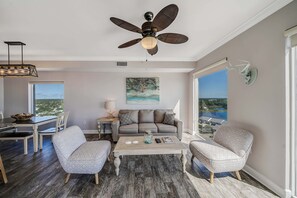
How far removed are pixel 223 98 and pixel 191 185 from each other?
2.22m

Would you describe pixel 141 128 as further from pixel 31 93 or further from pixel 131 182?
pixel 31 93

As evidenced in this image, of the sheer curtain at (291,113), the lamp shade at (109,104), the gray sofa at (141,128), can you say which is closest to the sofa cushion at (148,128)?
the gray sofa at (141,128)

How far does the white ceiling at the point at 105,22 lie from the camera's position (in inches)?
74.6

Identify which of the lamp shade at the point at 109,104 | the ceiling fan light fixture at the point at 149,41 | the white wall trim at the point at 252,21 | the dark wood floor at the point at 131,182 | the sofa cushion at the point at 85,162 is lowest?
→ the dark wood floor at the point at 131,182

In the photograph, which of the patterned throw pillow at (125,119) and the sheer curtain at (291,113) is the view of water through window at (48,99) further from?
the sheer curtain at (291,113)

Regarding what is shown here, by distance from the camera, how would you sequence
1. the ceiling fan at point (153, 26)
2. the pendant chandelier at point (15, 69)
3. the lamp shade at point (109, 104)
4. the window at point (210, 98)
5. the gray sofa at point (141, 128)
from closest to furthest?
the ceiling fan at point (153, 26) → the pendant chandelier at point (15, 69) → the window at point (210, 98) → the gray sofa at point (141, 128) → the lamp shade at point (109, 104)

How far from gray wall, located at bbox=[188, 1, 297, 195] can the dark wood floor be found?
403mm

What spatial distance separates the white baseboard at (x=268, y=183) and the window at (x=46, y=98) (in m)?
5.77

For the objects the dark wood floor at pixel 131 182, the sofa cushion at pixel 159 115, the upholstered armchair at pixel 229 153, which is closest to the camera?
the dark wood floor at pixel 131 182

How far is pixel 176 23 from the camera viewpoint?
2.39 m

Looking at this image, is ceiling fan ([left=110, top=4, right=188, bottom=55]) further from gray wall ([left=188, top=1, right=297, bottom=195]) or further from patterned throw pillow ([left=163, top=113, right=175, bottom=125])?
patterned throw pillow ([left=163, top=113, right=175, bottom=125])

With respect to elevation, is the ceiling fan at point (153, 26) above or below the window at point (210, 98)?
above

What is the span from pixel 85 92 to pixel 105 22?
11.1ft

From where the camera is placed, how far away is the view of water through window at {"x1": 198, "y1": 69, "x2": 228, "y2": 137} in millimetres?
3445
